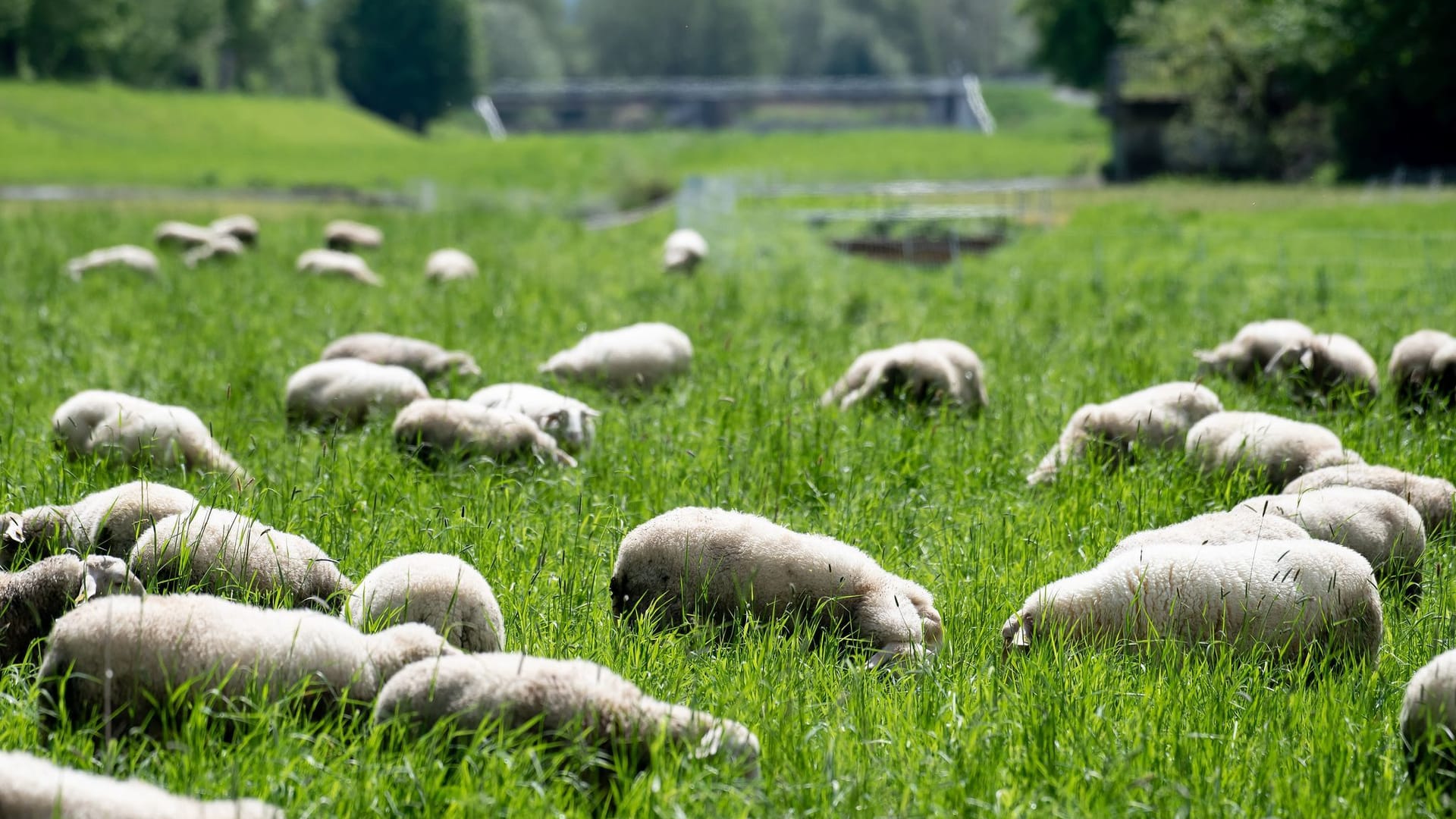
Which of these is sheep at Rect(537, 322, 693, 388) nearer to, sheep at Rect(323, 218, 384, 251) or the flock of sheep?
the flock of sheep

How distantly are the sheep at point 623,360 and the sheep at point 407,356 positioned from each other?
1.66 feet

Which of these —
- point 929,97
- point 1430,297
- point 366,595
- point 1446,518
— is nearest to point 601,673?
point 366,595

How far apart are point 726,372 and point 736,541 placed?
421 cm

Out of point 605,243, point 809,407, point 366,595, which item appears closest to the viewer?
point 366,595

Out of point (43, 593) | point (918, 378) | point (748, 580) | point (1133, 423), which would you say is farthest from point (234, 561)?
point (918, 378)

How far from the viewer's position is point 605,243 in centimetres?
2233

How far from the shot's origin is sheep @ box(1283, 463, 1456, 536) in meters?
5.91

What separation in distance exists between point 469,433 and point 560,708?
142 inches

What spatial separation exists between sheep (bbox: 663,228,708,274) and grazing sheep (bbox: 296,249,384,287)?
10.9ft

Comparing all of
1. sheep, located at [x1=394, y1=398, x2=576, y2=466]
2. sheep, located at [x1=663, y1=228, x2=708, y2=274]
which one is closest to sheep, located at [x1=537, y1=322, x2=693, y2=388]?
sheep, located at [x1=394, y1=398, x2=576, y2=466]

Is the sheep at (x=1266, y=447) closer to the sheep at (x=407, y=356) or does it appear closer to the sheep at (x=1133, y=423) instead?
the sheep at (x=1133, y=423)

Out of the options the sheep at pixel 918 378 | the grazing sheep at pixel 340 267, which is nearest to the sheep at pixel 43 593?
the sheep at pixel 918 378

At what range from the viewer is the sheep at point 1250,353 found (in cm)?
904

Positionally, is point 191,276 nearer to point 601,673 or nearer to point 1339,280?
point 1339,280
